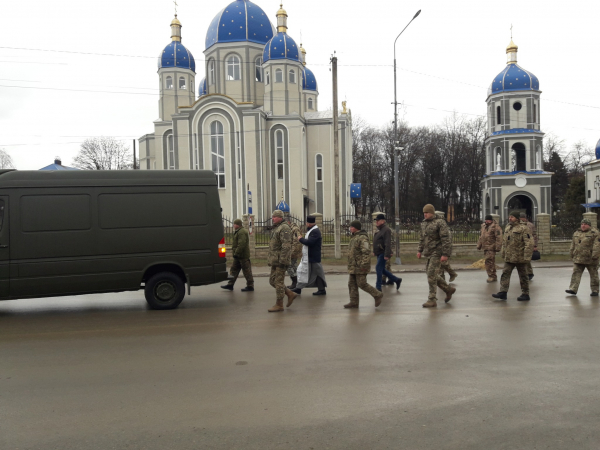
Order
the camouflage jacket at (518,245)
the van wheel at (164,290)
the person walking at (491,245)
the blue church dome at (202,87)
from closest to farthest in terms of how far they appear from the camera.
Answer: the van wheel at (164,290)
the camouflage jacket at (518,245)
the person walking at (491,245)
the blue church dome at (202,87)

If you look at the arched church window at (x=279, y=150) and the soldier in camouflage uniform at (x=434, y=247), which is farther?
the arched church window at (x=279, y=150)

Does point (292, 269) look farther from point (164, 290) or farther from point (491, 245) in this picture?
point (491, 245)

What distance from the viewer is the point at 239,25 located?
4362 cm

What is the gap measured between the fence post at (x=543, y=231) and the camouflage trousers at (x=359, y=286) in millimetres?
15638

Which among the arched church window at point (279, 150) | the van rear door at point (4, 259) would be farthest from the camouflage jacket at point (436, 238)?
the arched church window at point (279, 150)

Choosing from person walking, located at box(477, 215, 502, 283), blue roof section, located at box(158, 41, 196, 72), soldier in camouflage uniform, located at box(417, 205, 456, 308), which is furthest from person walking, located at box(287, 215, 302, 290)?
blue roof section, located at box(158, 41, 196, 72)

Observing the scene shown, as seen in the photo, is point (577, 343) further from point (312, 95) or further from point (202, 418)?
point (312, 95)

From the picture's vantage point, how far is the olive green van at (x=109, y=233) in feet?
29.0

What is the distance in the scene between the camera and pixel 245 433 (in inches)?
161

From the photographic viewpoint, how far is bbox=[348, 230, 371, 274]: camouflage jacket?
30.3 ft

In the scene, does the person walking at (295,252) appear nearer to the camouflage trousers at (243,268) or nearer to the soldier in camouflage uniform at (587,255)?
the camouflage trousers at (243,268)

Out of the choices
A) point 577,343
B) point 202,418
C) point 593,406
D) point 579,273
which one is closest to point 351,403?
point 202,418

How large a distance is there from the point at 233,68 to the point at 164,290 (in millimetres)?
37692

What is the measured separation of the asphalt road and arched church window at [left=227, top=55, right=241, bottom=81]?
3777 centimetres
